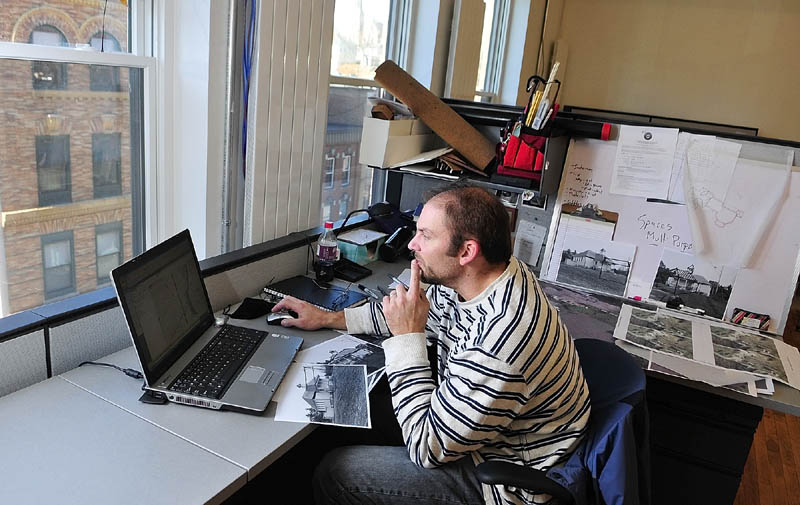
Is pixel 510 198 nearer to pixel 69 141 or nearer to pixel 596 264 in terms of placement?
pixel 596 264

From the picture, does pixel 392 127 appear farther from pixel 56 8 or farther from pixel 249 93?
pixel 56 8

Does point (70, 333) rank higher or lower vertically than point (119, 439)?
higher

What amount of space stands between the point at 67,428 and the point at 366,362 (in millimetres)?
698

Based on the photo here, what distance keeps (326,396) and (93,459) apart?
49 cm

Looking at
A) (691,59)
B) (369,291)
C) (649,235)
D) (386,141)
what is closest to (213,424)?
(369,291)

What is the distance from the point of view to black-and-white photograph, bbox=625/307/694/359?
6.05 feet

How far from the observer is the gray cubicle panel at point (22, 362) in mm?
1213

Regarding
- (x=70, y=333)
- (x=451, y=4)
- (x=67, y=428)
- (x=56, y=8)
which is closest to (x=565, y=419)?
(x=67, y=428)

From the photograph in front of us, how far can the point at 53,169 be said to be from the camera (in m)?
1.47

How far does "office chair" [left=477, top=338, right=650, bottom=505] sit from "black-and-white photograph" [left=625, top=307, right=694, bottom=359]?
52 centimetres

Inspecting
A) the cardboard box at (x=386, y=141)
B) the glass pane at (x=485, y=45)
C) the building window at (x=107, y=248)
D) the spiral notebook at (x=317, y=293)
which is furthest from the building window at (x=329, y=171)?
the glass pane at (x=485, y=45)

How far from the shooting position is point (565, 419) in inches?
52.3

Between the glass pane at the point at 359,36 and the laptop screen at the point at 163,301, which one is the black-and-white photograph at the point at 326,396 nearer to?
the laptop screen at the point at 163,301

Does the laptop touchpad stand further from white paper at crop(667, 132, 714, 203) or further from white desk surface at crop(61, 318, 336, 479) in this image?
white paper at crop(667, 132, 714, 203)
